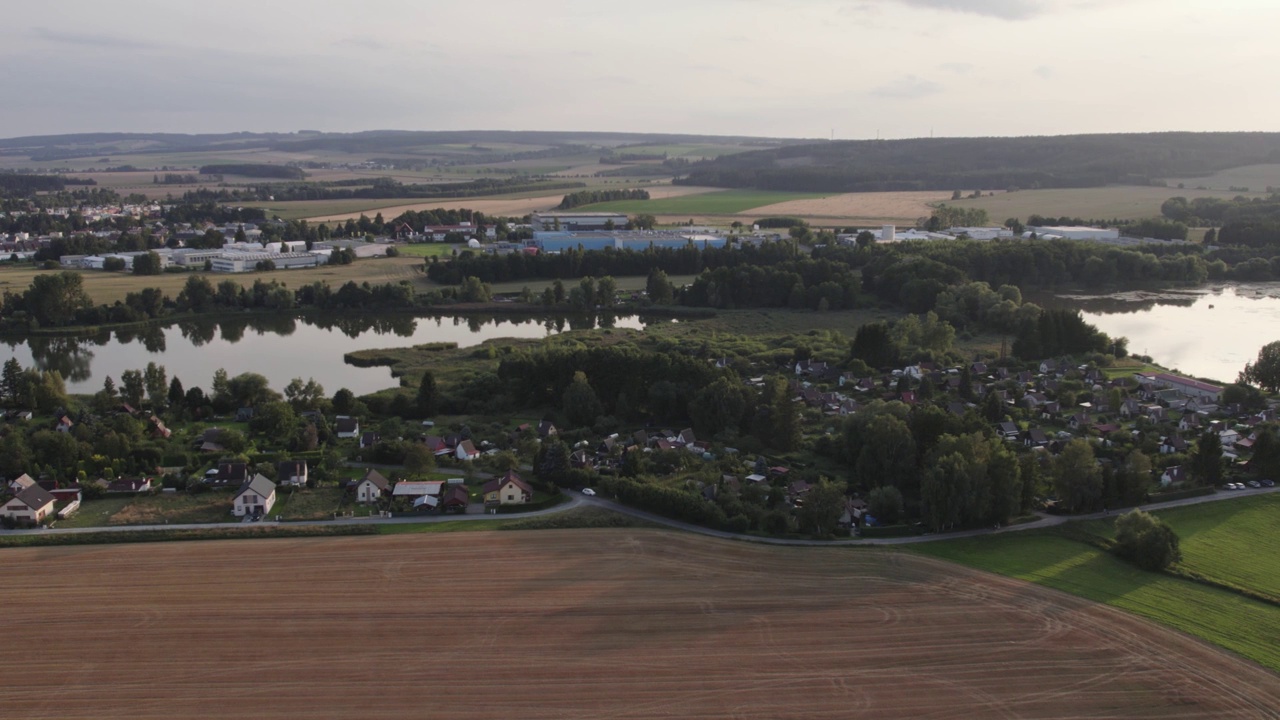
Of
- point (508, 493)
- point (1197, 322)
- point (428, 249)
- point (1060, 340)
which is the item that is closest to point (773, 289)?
point (1060, 340)

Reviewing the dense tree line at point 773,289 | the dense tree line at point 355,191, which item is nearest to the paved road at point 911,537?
the dense tree line at point 773,289

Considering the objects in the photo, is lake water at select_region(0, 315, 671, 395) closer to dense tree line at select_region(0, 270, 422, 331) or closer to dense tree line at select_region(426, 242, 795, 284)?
dense tree line at select_region(0, 270, 422, 331)

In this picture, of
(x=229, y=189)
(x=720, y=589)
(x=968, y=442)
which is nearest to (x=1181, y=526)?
(x=968, y=442)

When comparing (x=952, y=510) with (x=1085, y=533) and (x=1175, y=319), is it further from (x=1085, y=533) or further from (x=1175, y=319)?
(x=1175, y=319)

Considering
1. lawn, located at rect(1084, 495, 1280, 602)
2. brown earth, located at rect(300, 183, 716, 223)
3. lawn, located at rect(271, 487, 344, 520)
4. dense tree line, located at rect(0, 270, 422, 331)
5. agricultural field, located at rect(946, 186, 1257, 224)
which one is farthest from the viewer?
brown earth, located at rect(300, 183, 716, 223)

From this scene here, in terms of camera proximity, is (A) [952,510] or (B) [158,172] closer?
(A) [952,510]

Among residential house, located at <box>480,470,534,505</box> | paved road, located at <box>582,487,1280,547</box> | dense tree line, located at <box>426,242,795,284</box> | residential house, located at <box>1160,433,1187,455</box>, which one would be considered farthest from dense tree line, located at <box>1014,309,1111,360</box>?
residential house, located at <box>480,470,534,505</box>
